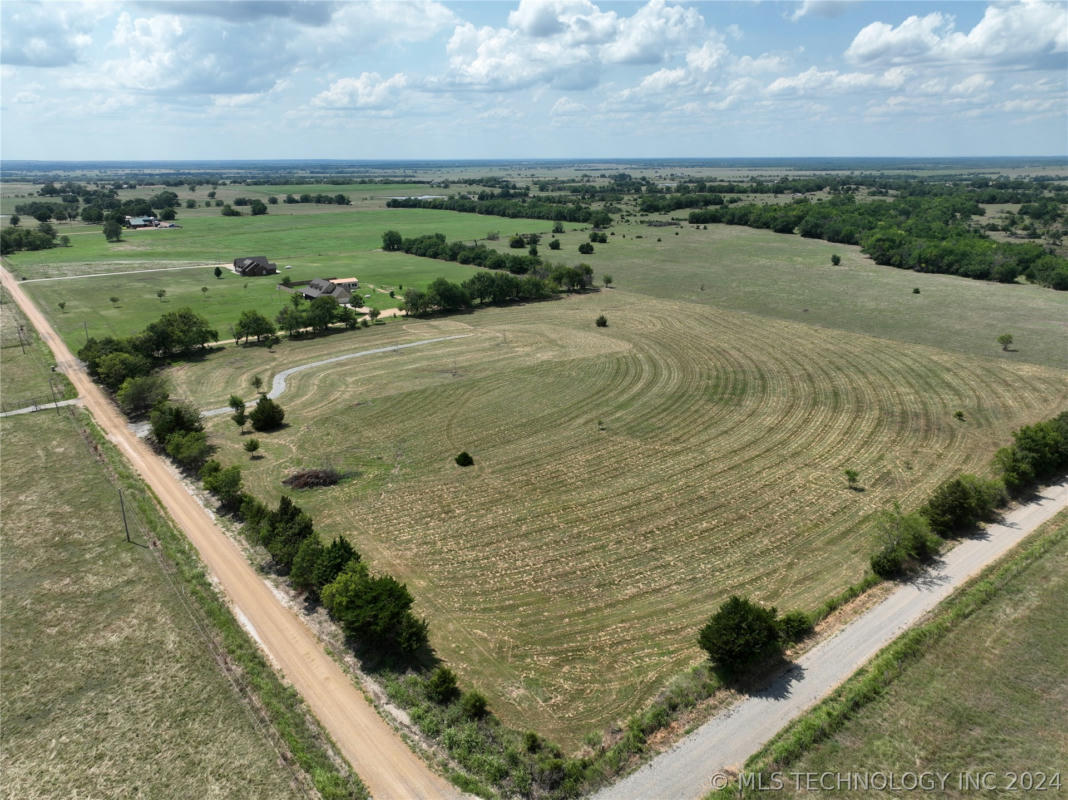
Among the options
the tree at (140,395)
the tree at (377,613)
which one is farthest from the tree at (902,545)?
the tree at (140,395)

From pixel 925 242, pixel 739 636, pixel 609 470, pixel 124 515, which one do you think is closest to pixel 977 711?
pixel 739 636

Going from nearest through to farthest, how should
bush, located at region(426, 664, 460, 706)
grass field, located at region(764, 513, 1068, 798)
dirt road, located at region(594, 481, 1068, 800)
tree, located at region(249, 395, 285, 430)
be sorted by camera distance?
dirt road, located at region(594, 481, 1068, 800), grass field, located at region(764, 513, 1068, 798), bush, located at region(426, 664, 460, 706), tree, located at region(249, 395, 285, 430)

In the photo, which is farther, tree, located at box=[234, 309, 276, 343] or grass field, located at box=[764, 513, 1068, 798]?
tree, located at box=[234, 309, 276, 343]

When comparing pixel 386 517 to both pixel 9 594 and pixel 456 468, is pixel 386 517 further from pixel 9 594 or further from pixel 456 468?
pixel 9 594

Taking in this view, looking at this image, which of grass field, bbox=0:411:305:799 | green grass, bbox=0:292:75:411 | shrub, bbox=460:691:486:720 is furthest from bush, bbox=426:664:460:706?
green grass, bbox=0:292:75:411

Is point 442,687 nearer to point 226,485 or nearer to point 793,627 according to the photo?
point 793,627

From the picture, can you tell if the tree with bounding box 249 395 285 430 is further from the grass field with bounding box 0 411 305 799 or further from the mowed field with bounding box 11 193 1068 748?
the grass field with bounding box 0 411 305 799

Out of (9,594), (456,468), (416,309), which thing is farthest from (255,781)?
(416,309)
